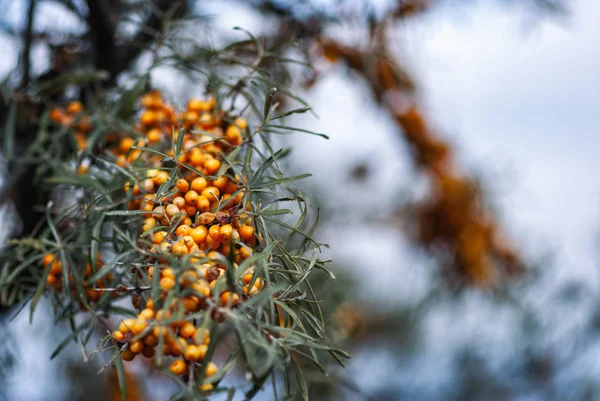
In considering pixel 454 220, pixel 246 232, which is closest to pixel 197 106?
pixel 246 232

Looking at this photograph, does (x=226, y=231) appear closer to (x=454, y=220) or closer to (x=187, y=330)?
(x=187, y=330)

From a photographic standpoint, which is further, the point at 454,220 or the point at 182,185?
the point at 454,220

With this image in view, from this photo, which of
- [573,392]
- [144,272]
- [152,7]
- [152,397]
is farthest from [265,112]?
[573,392]

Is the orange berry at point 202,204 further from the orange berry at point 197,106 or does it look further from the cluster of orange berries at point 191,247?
the orange berry at point 197,106

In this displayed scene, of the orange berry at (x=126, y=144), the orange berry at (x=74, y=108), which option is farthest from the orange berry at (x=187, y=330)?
the orange berry at (x=74, y=108)

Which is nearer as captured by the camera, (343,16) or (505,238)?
(343,16)

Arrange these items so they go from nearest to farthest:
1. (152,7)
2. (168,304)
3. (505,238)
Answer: (168,304)
(152,7)
(505,238)

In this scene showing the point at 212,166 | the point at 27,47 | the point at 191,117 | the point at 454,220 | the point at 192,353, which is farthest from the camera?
the point at 454,220

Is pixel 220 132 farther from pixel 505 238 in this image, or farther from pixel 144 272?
pixel 505 238
